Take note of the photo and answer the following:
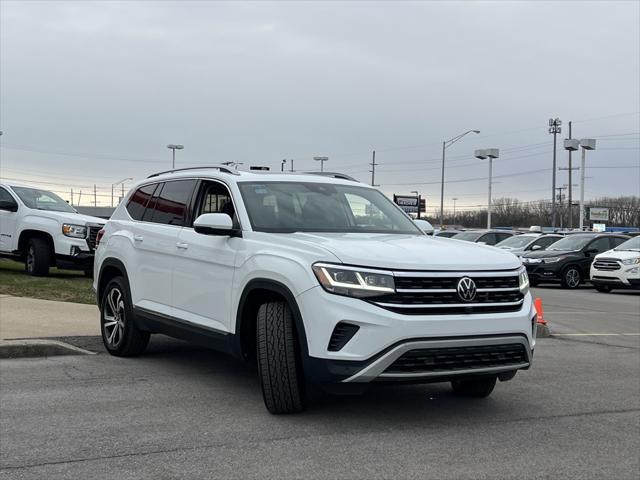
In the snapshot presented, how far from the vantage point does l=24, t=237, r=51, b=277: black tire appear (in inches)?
543

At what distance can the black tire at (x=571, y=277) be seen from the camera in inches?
883

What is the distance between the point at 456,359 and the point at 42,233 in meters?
11.2

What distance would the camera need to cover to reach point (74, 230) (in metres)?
13.7

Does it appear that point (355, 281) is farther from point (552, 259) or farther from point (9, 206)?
point (552, 259)

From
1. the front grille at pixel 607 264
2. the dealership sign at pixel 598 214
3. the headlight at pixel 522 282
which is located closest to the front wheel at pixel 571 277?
the front grille at pixel 607 264

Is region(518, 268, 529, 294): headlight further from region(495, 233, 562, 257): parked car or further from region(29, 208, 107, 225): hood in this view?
region(495, 233, 562, 257): parked car

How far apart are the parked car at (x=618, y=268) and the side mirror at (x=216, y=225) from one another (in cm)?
1719

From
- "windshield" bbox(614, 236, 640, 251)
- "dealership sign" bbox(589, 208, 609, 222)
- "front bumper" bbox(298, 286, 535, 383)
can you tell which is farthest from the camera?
"dealership sign" bbox(589, 208, 609, 222)

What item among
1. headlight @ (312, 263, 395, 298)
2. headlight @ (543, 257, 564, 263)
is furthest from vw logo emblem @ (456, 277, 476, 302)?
headlight @ (543, 257, 564, 263)

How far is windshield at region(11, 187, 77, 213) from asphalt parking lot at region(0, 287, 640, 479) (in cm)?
808

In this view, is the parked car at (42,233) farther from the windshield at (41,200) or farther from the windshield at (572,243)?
the windshield at (572,243)

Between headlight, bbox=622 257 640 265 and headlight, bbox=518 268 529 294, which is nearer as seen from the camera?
headlight, bbox=518 268 529 294

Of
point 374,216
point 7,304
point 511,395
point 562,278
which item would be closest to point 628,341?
point 511,395

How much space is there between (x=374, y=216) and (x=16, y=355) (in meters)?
4.00
